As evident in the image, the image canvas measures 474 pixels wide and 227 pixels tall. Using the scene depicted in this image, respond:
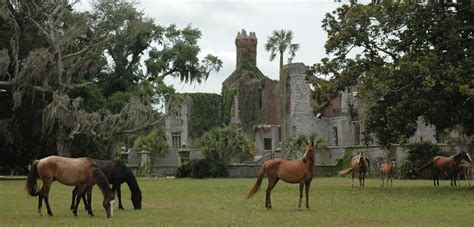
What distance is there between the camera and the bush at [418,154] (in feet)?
146

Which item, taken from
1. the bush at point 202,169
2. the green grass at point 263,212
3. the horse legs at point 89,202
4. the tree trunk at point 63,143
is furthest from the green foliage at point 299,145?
the horse legs at point 89,202

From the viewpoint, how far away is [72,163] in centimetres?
1584

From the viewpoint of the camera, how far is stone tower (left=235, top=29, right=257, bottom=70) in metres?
72.8

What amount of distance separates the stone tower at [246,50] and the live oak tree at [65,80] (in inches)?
837

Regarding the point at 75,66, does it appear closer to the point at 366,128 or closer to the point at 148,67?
the point at 148,67

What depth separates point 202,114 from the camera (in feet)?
240

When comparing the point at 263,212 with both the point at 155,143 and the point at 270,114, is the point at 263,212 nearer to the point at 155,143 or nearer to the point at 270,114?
the point at 155,143

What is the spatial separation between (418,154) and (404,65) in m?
20.9

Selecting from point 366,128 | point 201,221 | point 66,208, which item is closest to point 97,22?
point 366,128

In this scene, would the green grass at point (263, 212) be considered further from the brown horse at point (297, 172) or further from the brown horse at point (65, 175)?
the brown horse at point (297, 172)

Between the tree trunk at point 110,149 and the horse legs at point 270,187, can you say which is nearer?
the horse legs at point 270,187

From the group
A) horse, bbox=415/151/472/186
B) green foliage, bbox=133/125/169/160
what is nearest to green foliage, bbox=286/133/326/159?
green foliage, bbox=133/125/169/160

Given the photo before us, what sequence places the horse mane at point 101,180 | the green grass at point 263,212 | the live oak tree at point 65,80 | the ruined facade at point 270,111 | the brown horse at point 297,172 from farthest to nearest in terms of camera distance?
1. the ruined facade at point 270,111
2. the live oak tree at point 65,80
3. the brown horse at point 297,172
4. the horse mane at point 101,180
5. the green grass at point 263,212

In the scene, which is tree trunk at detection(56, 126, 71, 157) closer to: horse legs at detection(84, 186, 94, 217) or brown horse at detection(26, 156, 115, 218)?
horse legs at detection(84, 186, 94, 217)
